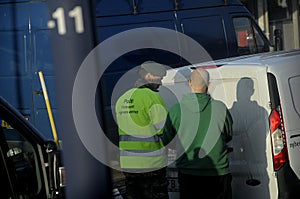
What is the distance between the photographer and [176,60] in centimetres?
929

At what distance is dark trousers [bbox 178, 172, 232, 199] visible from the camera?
474cm

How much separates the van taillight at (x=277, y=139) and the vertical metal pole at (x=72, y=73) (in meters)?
3.06

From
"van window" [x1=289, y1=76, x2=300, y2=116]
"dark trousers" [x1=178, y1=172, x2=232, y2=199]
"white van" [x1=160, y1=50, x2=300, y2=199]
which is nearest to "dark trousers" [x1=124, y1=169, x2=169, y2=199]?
"dark trousers" [x1=178, y1=172, x2=232, y2=199]

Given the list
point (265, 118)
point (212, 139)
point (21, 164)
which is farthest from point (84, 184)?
point (265, 118)

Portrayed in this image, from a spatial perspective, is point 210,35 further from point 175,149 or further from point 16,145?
point 16,145

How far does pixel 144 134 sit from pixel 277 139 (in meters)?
1.09

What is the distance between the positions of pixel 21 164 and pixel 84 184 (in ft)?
5.73

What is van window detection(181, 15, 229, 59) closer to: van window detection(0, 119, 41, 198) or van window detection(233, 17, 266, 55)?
van window detection(233, 17, 266, 55)

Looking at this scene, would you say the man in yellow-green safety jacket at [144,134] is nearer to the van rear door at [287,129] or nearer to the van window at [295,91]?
the van rear door at [287,129]

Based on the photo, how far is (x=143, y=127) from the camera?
484 centimetres

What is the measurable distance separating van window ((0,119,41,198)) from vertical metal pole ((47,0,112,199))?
1.52 m

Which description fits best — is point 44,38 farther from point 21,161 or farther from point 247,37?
point 21,161

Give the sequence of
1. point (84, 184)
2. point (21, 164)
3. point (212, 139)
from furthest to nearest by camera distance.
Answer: point (212, 139), point (21, 164), point (84, 184)

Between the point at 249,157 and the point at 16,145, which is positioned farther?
the point at 249,157
